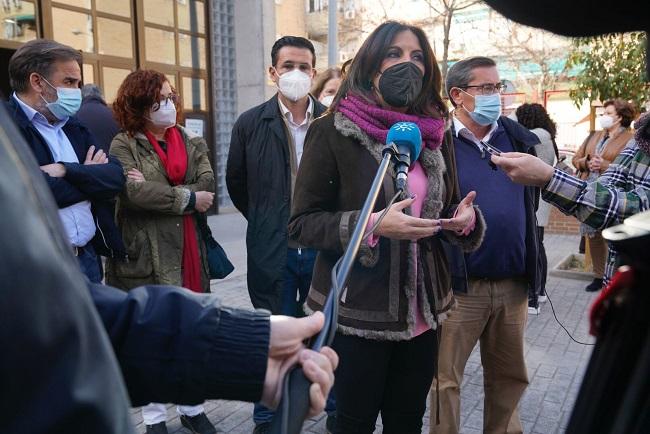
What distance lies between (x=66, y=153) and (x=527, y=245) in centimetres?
249

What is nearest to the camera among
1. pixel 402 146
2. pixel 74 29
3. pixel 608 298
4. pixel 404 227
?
pixel 608 298

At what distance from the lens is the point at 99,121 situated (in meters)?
4.27

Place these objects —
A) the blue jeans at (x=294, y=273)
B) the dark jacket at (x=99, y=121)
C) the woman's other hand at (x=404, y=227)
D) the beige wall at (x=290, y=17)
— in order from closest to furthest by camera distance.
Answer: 1. the woman's other hand at (x=404, y=227)
2. the blue jeans at (x=294, y=273)
3. the dark jacket at (x=99, y=121)
4. the beige wall at (x=290, y=17)

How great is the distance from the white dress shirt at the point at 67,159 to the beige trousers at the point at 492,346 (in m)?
1.95

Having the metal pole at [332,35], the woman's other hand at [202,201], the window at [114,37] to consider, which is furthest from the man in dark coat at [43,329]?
the window at [114,37]

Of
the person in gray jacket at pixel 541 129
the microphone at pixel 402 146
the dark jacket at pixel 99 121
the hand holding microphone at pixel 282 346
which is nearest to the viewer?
the hand holding microphone at pixel 282 346

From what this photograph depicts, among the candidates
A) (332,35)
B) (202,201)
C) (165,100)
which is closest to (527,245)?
(202,201)

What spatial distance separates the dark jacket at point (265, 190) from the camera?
353 cm

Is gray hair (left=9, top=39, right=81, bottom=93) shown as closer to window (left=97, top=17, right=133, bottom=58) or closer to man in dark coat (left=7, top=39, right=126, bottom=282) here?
man in dark coat (left=7, top=39, right=126, bottom=282)

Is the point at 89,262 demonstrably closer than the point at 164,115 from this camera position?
Yes

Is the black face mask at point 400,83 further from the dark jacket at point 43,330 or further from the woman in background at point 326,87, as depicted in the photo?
the woman in background at point 326,87

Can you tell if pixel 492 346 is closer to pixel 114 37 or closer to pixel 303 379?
pixel 303 379

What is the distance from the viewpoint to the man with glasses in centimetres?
291

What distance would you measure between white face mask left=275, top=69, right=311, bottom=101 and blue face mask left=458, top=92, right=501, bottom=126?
1.24 metres
